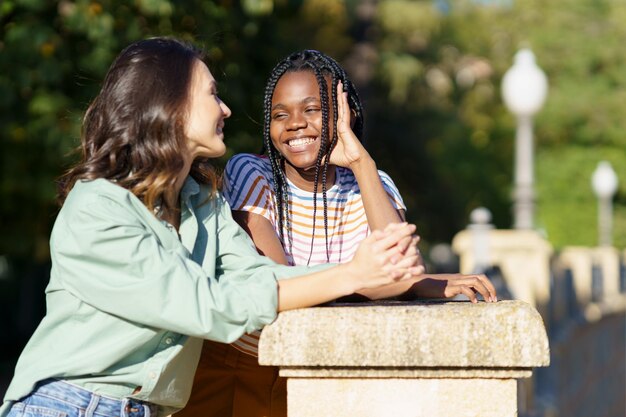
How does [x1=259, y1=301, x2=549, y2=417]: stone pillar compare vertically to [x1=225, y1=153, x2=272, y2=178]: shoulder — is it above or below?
below

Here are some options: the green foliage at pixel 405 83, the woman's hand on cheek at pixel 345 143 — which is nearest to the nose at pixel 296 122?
the woman's hand on cheek at pixel 345 143

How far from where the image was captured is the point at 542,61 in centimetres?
3259

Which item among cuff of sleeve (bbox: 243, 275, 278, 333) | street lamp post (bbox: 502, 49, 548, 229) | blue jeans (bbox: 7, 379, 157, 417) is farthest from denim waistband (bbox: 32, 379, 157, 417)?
street lamp post (bbox: 502, 49, 548, 229)

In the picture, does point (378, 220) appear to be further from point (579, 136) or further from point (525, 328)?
point (579, 136)

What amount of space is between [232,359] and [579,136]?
30.4 metres

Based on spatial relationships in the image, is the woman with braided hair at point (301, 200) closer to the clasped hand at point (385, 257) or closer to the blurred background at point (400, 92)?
the clasped hand at point (385, 257)

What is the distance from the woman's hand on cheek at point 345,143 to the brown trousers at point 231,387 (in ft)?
2.21

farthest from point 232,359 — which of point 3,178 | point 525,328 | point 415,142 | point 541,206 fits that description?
point 541,206

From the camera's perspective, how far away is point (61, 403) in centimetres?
249

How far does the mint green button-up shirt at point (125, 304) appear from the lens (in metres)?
2.43

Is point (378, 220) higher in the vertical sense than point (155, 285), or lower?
higher

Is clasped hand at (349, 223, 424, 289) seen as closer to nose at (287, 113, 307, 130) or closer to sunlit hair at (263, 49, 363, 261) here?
sunlit hair at (263, 49, 363, 261)

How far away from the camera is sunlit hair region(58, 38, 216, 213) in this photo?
8.56ft

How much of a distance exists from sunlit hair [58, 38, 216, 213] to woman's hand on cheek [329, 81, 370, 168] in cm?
82
